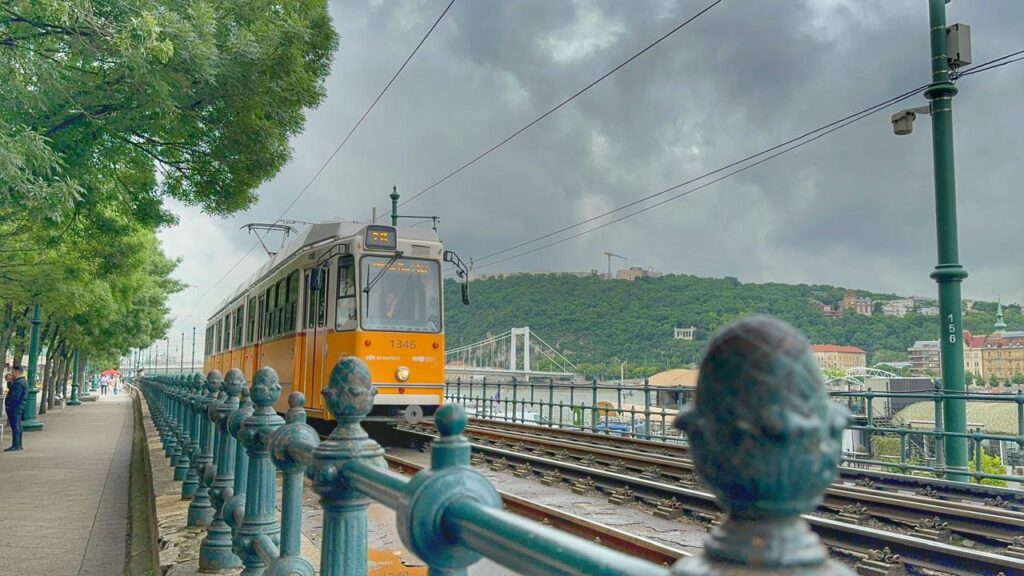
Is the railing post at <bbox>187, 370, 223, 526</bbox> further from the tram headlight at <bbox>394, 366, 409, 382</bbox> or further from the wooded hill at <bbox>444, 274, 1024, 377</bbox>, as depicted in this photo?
the wooded hill at <bbox>444, 274, 1024, 377</bbox>

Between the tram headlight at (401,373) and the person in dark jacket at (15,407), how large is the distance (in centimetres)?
772

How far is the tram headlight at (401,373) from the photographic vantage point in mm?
11734

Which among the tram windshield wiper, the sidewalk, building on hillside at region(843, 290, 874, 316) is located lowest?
the sidewalk

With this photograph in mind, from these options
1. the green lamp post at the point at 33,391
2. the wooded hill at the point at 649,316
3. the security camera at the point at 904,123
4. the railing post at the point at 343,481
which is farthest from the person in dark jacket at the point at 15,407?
the security camera at the point at 904,123

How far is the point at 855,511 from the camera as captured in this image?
23.0ft

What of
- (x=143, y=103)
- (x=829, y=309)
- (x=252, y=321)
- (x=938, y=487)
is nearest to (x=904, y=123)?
(x=938, y=487)

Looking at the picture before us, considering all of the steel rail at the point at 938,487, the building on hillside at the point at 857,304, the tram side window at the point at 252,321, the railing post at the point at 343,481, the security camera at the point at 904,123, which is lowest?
the steel rail at the point at 938,487

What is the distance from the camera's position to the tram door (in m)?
11.6

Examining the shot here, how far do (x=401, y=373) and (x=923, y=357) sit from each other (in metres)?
17.5

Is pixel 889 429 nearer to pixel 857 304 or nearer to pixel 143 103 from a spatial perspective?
pixel 143 103

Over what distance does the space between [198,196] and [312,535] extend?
6.02 meters

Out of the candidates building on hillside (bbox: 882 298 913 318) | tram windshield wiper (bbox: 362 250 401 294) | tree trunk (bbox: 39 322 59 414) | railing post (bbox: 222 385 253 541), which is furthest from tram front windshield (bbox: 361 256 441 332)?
tree trunk (bbox: 39 322 59 414)

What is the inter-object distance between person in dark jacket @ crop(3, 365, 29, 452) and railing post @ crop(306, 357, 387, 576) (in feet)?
49.4

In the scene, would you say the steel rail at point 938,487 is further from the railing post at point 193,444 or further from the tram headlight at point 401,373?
the railing post at point 193,444
